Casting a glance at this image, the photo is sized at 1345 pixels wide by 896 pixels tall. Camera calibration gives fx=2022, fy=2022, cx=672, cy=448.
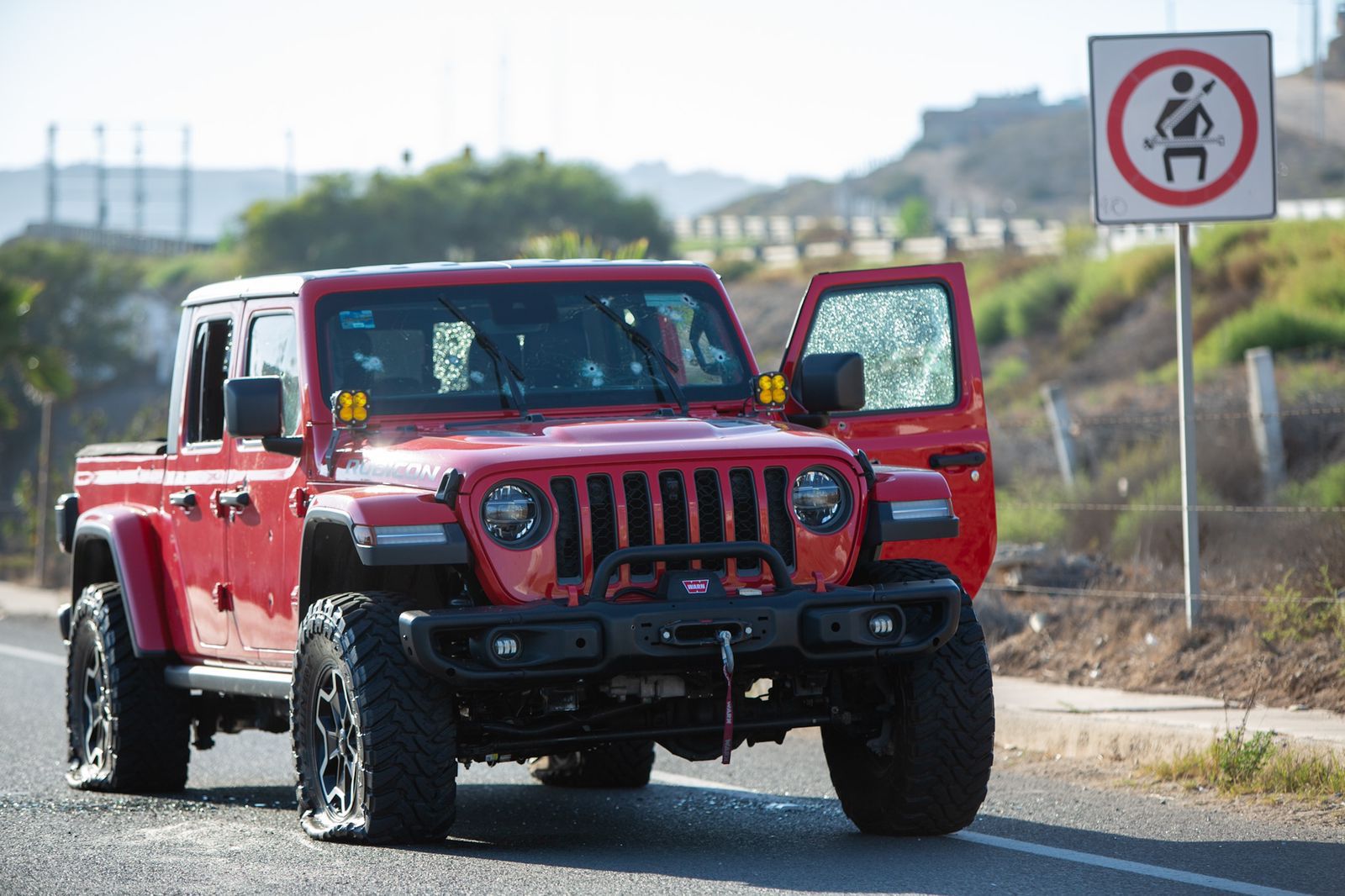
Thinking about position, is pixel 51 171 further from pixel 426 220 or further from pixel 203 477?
pixel 203 477

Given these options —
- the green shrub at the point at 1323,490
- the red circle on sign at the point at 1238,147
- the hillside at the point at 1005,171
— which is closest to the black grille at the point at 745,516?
the red circle on sign at the point at 1238,147

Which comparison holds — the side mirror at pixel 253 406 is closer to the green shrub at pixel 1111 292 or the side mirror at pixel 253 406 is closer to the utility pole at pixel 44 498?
the utility pole at pixel 44 498

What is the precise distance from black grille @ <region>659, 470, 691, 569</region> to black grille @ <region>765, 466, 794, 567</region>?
0.31 m

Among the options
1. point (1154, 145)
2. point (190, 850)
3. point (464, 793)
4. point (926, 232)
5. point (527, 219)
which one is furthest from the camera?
point (527, 219)

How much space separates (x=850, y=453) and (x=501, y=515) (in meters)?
1.26

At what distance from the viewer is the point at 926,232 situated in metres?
59.4

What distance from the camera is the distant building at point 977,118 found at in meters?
159

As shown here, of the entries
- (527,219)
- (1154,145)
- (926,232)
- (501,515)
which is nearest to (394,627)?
(501,515)

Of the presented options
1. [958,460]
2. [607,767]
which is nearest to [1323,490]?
[958,460]

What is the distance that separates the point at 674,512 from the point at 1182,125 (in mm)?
5463

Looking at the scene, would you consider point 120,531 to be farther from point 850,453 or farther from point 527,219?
point 527,219

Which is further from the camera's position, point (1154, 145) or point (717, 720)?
point (1154, 145)

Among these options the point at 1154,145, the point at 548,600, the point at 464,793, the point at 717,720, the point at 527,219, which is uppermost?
the point at 527,219

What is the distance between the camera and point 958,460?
8.78 meters
